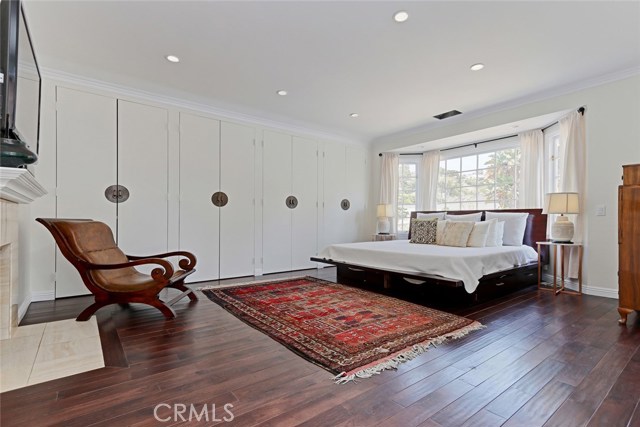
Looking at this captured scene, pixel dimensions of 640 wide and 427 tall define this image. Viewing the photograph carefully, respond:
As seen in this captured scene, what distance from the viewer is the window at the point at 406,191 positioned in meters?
6.55

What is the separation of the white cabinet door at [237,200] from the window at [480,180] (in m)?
3.72

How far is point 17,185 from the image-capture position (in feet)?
6.82

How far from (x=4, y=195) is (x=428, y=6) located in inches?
132

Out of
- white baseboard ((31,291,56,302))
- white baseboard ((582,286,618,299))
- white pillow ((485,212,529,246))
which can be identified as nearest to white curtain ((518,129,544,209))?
white pillow ((485,212,529,246))

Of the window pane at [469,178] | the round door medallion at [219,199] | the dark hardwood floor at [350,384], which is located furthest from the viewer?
the window pane at [469,178]

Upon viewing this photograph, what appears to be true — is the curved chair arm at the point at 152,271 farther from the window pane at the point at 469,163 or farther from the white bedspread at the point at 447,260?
the window pane at the point at 469,163

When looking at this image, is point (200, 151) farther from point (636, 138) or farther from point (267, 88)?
point (636, 138)

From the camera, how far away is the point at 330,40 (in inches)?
114

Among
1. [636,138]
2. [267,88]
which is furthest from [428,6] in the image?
[636,138]

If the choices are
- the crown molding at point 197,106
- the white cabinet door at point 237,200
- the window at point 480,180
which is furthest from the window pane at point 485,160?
the white cabinet door at point 237,200

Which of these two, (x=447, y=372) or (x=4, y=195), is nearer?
(x=447, y=372)

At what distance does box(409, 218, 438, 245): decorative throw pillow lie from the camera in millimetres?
4656

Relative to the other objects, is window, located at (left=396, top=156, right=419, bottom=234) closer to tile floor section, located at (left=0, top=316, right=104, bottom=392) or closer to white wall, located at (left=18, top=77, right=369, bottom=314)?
white wall, located at (left=18, top=77, right=369, bottom=314)

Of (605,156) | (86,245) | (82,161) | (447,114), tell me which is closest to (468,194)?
(447,114)
